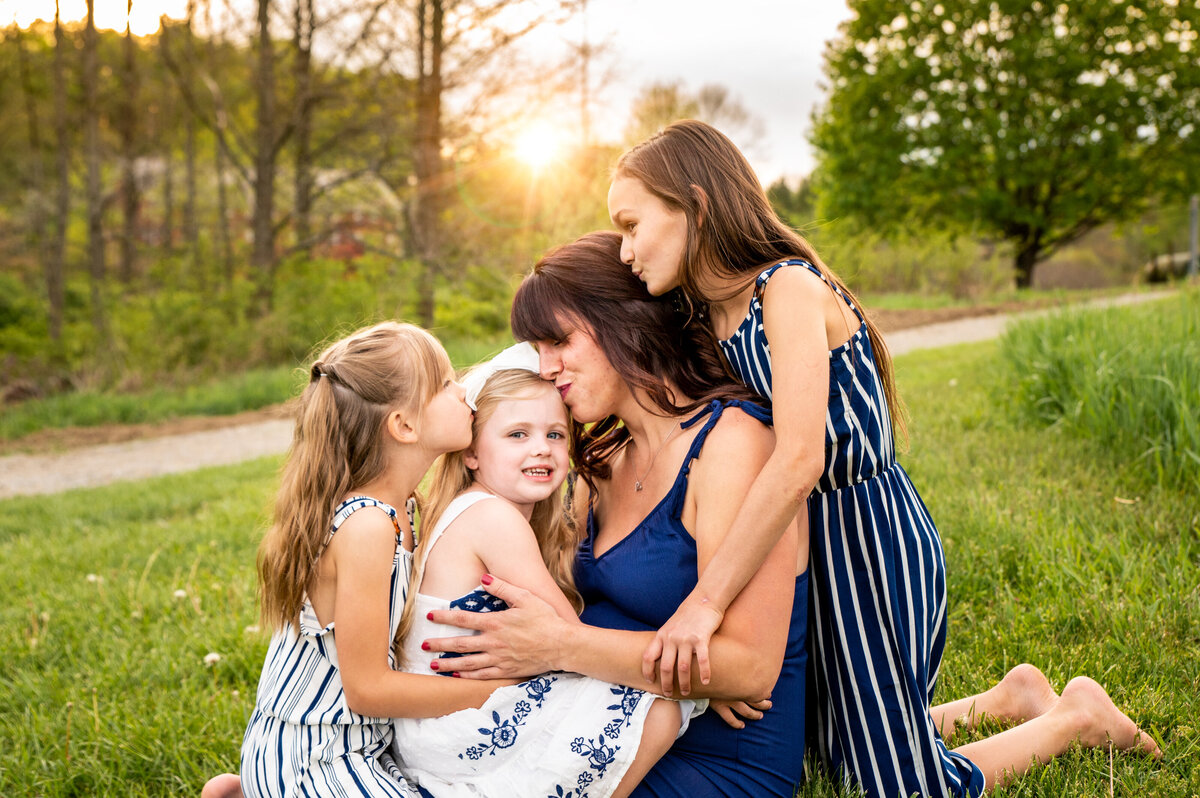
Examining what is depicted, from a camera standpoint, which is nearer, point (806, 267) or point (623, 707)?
point (623, 707)

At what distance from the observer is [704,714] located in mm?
1963

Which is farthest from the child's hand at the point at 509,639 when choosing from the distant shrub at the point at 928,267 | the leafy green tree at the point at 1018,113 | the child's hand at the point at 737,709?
the leafy green tree at the point at 1018,113

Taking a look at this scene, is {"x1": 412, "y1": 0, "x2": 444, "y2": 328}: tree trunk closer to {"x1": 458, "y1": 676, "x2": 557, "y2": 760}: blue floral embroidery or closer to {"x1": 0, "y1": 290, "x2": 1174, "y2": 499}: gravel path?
{"x1": 0, "y1": 290, "x2": 1174, "y2": 499}: gravel path

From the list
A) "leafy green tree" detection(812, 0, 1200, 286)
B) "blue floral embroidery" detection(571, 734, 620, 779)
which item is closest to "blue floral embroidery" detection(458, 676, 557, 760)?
"blue floral embroidery" detection(571, 734, 620, 779)

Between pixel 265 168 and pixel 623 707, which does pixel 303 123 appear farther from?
pixel 623 707

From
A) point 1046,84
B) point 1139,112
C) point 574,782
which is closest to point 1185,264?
point 1139,112

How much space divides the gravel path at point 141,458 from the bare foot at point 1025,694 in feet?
17.4

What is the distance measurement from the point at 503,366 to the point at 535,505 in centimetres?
37

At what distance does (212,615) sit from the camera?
4047mm

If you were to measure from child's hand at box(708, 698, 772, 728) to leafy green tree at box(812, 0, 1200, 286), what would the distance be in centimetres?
2144

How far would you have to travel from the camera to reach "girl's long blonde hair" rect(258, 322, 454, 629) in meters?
2.00

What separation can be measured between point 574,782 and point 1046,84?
2365 cm

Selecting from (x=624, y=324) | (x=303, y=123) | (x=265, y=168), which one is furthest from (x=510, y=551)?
(x=303, y=123)

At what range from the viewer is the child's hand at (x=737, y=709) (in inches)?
74.8
